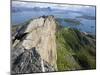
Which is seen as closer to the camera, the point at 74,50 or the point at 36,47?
the point at 36,47

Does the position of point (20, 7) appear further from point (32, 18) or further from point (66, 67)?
point (66, 67)

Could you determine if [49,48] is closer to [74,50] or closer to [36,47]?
[36,47]

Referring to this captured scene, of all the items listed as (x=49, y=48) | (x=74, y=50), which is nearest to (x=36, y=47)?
(x=49, y=48)

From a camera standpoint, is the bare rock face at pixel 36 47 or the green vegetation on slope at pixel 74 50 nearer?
the bare rock face at pixel 36 47

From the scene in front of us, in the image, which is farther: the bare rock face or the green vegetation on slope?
the green vegetation on slope

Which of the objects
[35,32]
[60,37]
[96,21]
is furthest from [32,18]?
[96,21]
